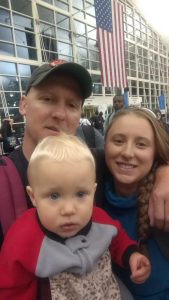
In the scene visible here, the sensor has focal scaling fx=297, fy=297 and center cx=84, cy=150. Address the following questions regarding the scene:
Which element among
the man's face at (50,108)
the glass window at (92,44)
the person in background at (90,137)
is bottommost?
the person in background at (90,137)

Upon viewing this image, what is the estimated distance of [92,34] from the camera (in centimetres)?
1869

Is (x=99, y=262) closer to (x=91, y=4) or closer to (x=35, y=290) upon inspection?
(x=35, y=290)

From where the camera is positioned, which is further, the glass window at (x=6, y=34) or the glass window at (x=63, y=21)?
the glass window at (x=63, y=21)

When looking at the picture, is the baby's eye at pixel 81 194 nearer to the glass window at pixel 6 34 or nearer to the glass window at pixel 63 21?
the glass window at pixel 6 34

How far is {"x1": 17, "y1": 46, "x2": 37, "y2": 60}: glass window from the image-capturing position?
13.7 meters

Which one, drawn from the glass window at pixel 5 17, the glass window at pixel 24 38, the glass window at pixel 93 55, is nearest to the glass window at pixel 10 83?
the glass window at pixel 24 38

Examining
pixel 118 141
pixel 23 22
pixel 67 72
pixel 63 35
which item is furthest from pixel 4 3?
pixel 118 141

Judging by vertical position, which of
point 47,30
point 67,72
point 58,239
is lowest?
point 58,239

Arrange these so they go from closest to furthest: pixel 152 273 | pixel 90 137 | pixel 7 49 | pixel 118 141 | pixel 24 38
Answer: pixel 152 273 < pixel 118 141 < pixel 90 137 < pixel 7 49 < pixel 24 38

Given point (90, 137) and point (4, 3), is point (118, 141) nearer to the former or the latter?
point (90, 137)

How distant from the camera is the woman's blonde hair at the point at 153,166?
1534mm

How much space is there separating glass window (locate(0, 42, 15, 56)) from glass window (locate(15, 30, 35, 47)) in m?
0.56

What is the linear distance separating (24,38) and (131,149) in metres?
14.0

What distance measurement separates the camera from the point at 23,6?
13.9m
